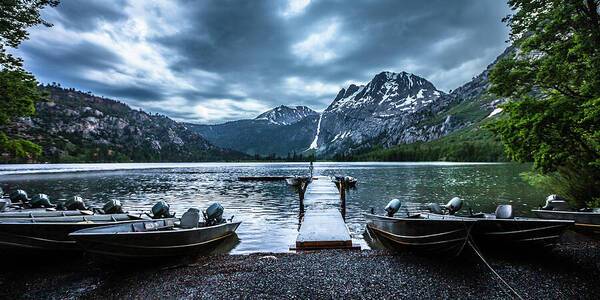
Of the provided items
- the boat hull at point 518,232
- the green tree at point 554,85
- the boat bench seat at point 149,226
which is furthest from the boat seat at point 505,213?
the boat bench seat at point 149,226

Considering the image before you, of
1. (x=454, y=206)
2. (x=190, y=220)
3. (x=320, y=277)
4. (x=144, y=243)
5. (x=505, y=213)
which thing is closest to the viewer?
(x=320, y=277)

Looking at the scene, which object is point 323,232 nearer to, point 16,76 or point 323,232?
point 323,232

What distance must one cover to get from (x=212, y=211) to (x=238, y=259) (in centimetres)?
440

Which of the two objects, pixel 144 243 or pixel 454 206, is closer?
pixel 144 243

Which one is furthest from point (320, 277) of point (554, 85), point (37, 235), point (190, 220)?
point (554, 85)

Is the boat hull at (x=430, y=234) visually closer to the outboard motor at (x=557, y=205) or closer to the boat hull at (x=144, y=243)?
the boat hull at (x=144, y=243)

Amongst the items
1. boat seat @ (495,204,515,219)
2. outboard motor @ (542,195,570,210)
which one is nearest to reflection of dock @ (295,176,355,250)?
boat seat @ (495,204,515,219)

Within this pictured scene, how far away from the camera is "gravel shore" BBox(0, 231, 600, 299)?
10875mm

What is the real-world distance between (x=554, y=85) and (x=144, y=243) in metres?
22.9

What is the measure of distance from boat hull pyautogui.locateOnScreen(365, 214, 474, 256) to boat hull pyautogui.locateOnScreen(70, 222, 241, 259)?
9.40m

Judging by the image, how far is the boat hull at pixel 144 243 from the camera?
12.4 m

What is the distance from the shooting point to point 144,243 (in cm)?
1334

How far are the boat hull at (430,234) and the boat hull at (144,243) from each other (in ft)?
30.8

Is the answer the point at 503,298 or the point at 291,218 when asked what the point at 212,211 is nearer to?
the point at 291,218
